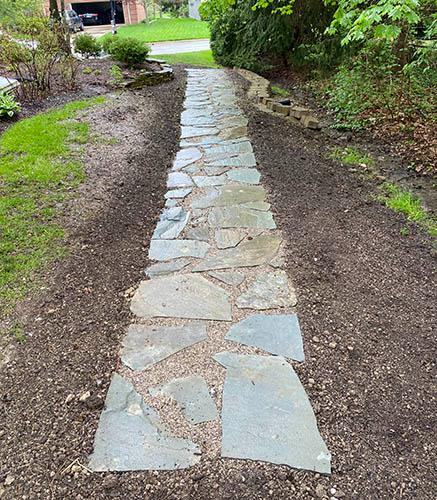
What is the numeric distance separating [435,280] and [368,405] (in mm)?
1099

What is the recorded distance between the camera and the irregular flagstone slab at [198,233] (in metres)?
2.84

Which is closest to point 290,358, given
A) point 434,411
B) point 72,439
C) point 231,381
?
point 231,381

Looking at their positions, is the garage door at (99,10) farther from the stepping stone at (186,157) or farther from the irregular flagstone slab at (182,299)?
the irregular flagstone slab at (182,299)

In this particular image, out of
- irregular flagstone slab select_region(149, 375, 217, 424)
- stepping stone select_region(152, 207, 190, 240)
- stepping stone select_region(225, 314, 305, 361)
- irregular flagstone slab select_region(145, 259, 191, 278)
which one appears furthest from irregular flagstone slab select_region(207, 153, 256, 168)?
irregular flagstone slab select_region(149, 375, 217, 424)

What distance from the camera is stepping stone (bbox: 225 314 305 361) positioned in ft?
6.18

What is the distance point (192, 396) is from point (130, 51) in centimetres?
791

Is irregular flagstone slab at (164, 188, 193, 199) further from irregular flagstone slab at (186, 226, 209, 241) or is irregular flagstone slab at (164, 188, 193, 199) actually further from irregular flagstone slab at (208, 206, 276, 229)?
irregular flagstone slab at (186, 226, 209, 241)

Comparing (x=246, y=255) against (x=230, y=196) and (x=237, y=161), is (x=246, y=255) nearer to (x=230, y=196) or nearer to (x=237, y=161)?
(x=230, y=196)

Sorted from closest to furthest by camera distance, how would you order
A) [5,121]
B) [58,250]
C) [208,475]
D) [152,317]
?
[208,475]
[152,317]
[58,250]
[5,121]

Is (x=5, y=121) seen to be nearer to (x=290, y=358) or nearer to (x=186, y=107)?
(x=186, y=107)

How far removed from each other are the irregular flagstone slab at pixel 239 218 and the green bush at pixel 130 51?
6144 mm

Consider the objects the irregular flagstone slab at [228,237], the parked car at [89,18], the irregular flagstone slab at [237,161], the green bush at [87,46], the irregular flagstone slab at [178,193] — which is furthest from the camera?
the parked car at [89,18]

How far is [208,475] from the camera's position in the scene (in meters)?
1.37

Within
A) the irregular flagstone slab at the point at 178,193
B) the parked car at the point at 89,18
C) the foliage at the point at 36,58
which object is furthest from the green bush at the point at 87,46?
the parked car at the point at 89,18
